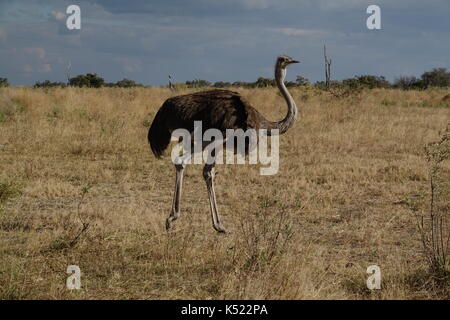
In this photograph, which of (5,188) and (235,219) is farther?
(235,219)

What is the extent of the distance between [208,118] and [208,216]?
1.46 m

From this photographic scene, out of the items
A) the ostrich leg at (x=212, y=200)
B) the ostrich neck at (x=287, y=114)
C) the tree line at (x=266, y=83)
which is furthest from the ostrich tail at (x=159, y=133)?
the tree line at (x=266, y=83)

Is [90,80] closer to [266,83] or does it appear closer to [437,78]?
[266,83]

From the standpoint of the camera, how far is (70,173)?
31.7 ft

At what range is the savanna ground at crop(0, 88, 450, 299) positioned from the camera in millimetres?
4617

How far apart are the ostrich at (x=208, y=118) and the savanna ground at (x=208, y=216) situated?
0.44 m

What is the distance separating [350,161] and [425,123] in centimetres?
647

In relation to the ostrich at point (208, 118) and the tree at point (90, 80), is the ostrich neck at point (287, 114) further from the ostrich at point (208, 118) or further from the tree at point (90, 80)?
the tree at point (90, 80)

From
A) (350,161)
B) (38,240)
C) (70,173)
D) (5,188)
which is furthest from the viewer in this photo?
(350,161)

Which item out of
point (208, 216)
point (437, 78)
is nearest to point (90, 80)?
point (437, 78)

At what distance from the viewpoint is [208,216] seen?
7.23 m

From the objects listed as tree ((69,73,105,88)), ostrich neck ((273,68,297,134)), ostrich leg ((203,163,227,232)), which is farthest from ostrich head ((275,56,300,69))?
tree ((69,73,105,88))

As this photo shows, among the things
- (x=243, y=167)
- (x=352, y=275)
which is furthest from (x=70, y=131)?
(x=352, y=275)
